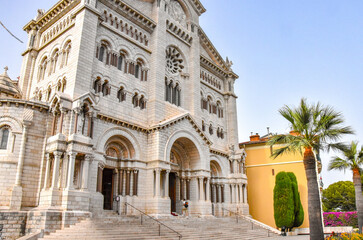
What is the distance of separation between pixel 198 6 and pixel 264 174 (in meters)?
21.1

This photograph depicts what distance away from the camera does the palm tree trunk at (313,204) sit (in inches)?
596

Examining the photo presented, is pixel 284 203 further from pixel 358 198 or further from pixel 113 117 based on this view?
pixel 113 117

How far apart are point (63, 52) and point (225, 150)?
20525 mm

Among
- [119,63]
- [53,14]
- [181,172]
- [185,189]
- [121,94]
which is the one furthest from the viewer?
[181,172]

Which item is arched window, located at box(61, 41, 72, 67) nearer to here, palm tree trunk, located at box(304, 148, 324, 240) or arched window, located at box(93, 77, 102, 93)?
arched window, located at box(93, 77, 102, 93)

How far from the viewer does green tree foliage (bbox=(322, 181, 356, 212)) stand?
67.8m

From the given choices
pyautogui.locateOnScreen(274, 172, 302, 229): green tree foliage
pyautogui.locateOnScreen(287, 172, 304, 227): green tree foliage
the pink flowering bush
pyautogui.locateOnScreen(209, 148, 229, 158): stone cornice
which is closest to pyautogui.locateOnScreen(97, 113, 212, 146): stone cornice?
pyautogui.locateOnScreen(209, 148, 229, 158): stone cornice

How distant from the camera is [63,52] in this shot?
24844mm

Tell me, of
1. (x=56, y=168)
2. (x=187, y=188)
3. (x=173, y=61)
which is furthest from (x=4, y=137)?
(x=173, y=61)

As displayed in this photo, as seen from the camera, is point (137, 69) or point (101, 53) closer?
point (101, 53)

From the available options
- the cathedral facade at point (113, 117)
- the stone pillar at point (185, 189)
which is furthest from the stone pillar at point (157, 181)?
the stone pillar at point (185, 189)

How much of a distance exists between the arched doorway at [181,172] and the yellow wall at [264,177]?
38.3 feet

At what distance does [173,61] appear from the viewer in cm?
3219

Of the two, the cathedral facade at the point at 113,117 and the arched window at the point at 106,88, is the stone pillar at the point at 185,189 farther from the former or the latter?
the arched window at the point at 106,88
